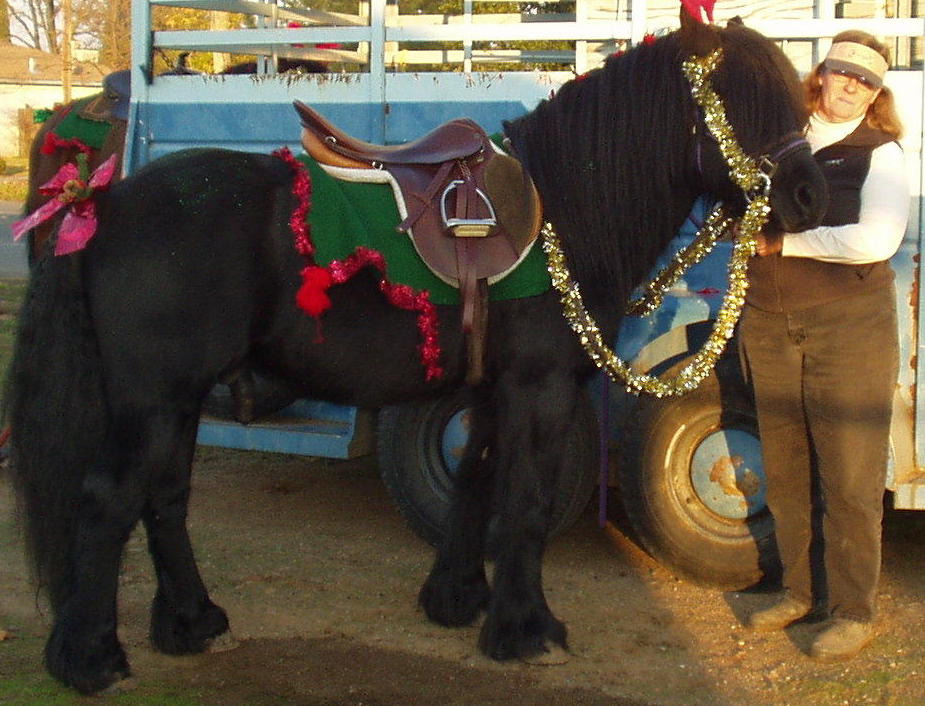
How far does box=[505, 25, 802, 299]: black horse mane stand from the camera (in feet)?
11.5

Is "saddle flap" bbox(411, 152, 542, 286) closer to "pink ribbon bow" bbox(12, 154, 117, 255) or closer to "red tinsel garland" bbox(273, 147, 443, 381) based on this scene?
"red tinsel garland" bbox(273, 147, 443, 381)

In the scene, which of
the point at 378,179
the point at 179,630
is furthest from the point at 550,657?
the point at 378,179

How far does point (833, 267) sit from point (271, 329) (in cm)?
176

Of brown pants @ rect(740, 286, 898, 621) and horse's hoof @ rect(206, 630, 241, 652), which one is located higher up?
brown pants @ rect(740, 286, 898, 621)

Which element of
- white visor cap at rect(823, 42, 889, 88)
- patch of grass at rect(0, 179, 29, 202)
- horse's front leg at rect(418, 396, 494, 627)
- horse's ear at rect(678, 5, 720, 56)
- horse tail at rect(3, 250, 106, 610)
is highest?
patch of grass at rect(0, 179, 29, 202)

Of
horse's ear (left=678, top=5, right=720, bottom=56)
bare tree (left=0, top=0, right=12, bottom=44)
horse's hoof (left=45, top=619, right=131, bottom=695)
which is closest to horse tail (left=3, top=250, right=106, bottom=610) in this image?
horse's hoof (left=45, top=619, right=131, bottom=695)

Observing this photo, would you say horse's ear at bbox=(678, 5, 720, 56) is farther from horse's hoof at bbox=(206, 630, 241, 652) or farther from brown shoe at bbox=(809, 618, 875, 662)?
horse's hoof at bbox=(206, 630, 241, 652)

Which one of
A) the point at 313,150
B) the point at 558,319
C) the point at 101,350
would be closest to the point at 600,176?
the point at 558,319

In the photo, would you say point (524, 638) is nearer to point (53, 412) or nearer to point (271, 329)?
point (271, 329)

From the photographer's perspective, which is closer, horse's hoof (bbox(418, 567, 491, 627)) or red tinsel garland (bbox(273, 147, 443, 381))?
red tinsel garland (bbox(273, 147, 443, 381))

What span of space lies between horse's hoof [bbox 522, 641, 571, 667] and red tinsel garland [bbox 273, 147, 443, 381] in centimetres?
95

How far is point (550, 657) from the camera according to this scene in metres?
3.72

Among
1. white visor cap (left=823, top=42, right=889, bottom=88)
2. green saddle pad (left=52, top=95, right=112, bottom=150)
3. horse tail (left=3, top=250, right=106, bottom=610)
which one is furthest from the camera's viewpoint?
green saddle pad (left=52, top=95, right=112, bottom=150)

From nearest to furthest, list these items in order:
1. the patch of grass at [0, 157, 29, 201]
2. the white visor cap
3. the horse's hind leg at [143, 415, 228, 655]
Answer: the white visor cap
the horse's hind leg at [143, 415, 228, 655]
the patch of grass at [0, 157, 29, 201]
